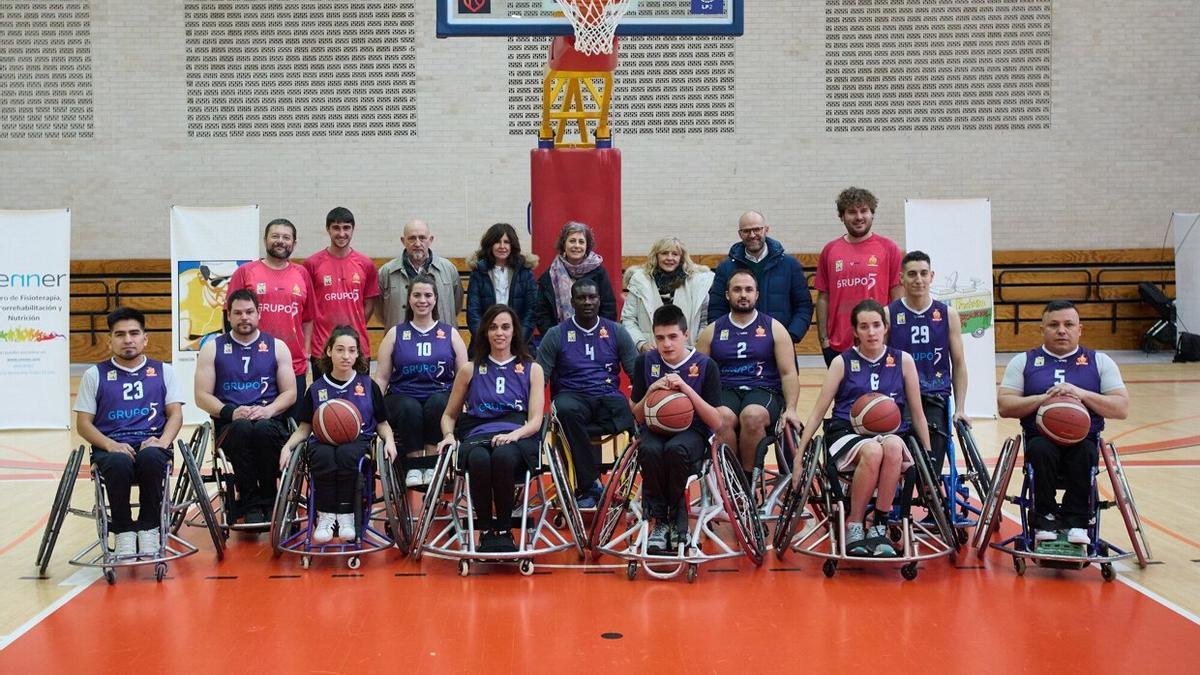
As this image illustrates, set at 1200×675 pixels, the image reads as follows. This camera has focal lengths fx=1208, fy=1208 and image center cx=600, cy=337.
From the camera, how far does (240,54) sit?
44.0 feet

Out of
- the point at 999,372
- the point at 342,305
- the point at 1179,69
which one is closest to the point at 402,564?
the point at 342,305

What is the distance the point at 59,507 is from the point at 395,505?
143 cm

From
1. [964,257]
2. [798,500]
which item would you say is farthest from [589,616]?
[964,257]

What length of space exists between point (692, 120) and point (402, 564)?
365 inches

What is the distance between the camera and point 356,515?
5418 mm

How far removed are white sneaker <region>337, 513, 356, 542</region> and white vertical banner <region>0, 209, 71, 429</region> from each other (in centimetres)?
513

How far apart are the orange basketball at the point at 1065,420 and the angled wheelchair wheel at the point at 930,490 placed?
491mm

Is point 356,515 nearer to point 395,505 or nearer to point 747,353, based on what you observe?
point 395,505

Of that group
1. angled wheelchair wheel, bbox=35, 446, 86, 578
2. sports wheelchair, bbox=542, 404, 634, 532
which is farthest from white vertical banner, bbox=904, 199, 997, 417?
angled wheelchair wheel, bbox=35, 446, 86, 578

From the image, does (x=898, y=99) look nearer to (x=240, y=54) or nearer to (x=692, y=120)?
(x=692, y=120)

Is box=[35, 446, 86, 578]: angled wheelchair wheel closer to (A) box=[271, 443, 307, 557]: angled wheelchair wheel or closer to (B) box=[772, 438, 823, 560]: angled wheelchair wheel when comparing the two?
(A) box=[271, 443, 307, 557]: angled wheelchair wheel

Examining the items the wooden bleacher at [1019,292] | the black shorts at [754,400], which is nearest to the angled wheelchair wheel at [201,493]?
the black shorts at [754,400]

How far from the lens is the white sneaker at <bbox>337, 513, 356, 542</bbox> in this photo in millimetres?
5398

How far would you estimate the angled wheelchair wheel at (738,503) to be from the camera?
5129 mm
